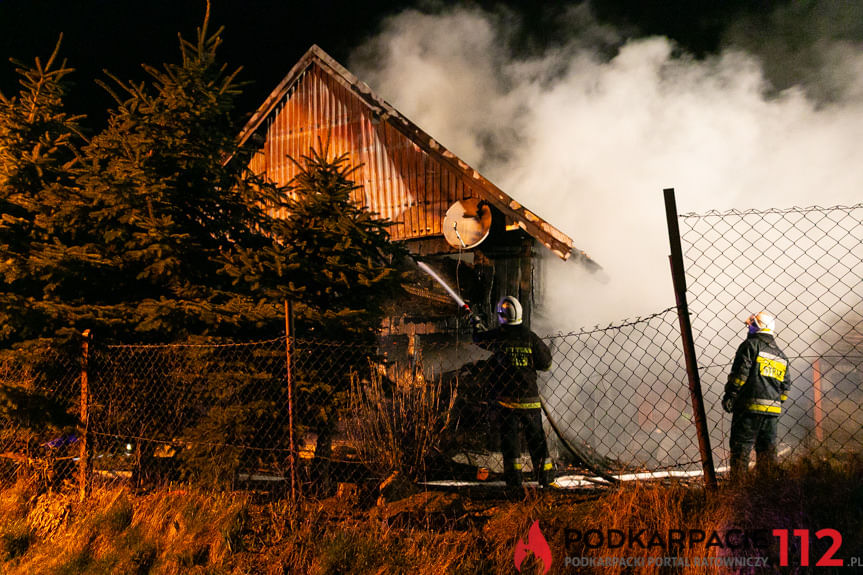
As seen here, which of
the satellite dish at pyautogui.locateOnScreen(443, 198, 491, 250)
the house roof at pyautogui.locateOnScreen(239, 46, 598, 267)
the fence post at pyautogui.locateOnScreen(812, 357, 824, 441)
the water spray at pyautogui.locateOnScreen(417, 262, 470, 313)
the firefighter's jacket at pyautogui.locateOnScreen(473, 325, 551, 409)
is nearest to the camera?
the firefighter's jacket at pyautogui.locateOnScreen(473, 325, 551, 409)

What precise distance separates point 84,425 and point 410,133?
698 centimetres

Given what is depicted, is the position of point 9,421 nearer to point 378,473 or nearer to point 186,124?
point 186,124

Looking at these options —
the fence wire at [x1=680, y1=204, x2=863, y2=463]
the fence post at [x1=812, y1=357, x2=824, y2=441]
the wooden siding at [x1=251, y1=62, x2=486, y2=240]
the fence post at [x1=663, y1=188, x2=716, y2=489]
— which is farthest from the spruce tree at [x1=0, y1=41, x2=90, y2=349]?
the fence post at [x1=812, y1=357, x2=824, y2=441]

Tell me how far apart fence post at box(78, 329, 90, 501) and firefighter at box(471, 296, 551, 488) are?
12.2 ft

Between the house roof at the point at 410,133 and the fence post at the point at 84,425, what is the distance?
229 inches

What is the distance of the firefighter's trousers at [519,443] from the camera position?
16.9 ft

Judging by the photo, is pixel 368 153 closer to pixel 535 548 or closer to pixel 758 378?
pixel 758 378

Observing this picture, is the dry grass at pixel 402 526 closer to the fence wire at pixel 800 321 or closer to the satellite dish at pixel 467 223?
the satellite dish at pixel 467 223

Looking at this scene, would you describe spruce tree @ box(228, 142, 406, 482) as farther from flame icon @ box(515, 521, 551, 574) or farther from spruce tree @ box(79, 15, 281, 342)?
flame icon @ box(515, 521, 551, 574)

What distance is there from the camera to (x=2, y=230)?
4.96 metres

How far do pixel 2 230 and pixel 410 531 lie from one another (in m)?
4.88

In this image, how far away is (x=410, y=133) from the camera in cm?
947

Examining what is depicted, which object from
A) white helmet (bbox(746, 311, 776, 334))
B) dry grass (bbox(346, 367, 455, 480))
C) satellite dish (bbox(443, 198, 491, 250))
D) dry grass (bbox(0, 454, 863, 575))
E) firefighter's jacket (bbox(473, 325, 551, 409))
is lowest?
dry grass (bbox(0, 454, 863, 575))

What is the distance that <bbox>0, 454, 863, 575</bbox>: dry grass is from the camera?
2773 millimetres
